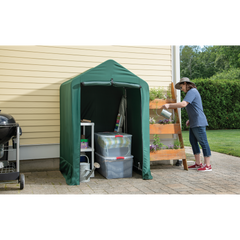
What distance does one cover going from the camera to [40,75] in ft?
16.5

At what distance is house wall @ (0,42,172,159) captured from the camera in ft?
Answer: 15.9

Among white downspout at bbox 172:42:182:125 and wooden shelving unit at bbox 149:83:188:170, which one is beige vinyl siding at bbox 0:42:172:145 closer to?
white downspout at bbox 172:42:182:125

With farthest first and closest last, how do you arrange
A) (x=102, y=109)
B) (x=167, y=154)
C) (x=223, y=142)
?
(x=223, y=142), (x=102, y=109), (x=167, y=154)

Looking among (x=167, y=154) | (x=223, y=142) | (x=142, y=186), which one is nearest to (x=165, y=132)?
(x=167, y=154)

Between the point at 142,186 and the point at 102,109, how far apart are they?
198 centimetres

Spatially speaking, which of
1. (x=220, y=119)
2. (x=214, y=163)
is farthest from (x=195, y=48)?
(x=214, y=163)

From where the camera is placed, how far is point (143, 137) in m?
4.41

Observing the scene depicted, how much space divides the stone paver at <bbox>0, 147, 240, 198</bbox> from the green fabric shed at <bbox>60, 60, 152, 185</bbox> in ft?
0.82

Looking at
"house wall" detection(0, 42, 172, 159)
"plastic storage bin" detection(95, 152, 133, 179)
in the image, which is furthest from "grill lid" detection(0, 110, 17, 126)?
"plastic storage bin" detection(95, 152, 133, 179)

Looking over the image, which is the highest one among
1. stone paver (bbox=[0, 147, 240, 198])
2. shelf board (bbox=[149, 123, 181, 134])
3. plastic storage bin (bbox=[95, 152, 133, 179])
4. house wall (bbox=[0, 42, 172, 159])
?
house wall (bbox=[0, 42, 172, 159])

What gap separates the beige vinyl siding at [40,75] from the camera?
486 centimetres

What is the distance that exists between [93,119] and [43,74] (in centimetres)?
131

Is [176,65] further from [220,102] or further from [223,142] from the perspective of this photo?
[220,102]

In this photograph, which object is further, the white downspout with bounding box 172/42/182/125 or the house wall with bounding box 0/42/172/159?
the white downspout with bounding box 172/42/182/125
